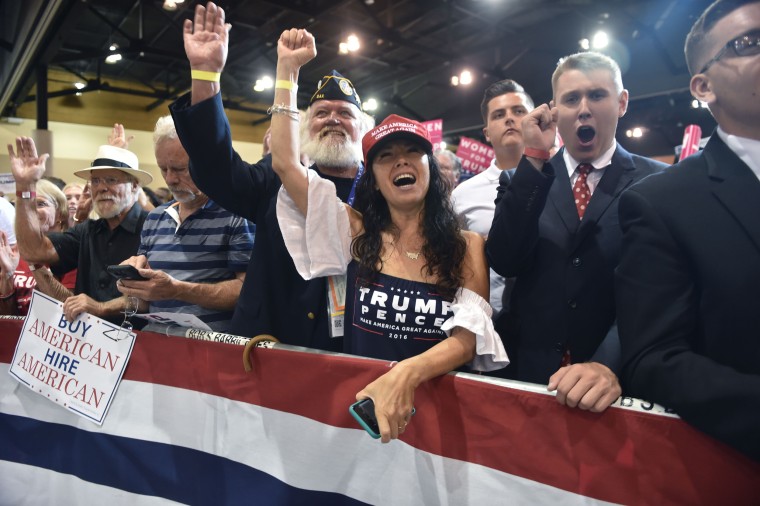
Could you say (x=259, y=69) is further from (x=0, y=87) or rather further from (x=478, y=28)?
(x=0, y=87)

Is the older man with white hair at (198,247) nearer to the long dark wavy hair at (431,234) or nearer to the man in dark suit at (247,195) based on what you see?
the man in dark suit at (247,195)

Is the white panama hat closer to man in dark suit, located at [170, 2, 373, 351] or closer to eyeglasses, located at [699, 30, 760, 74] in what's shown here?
man in dark suit, located at [170, 2, 373, 351]

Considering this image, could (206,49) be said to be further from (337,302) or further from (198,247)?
(337,302)

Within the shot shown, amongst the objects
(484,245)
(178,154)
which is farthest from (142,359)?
(484,245)

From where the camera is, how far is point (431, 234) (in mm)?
1525

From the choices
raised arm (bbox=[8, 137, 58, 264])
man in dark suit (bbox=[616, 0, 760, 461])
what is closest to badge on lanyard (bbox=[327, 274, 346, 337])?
man in dark suit (bbox=[616, 0, 760, 461])

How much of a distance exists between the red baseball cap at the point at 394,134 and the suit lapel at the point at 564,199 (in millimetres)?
425

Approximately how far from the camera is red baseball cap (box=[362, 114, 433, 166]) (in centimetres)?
155

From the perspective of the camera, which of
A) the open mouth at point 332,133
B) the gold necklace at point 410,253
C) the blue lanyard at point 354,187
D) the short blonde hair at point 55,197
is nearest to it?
the gold necklace at point 410,253

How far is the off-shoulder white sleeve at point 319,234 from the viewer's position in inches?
61.5

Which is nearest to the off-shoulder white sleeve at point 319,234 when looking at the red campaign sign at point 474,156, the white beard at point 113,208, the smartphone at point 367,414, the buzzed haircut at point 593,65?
the smartphone at point 367,414

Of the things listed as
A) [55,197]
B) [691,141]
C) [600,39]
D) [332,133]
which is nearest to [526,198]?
[332,133]

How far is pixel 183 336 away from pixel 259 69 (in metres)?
11.2

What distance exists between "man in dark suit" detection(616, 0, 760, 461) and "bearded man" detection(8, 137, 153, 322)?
2.23 meters
